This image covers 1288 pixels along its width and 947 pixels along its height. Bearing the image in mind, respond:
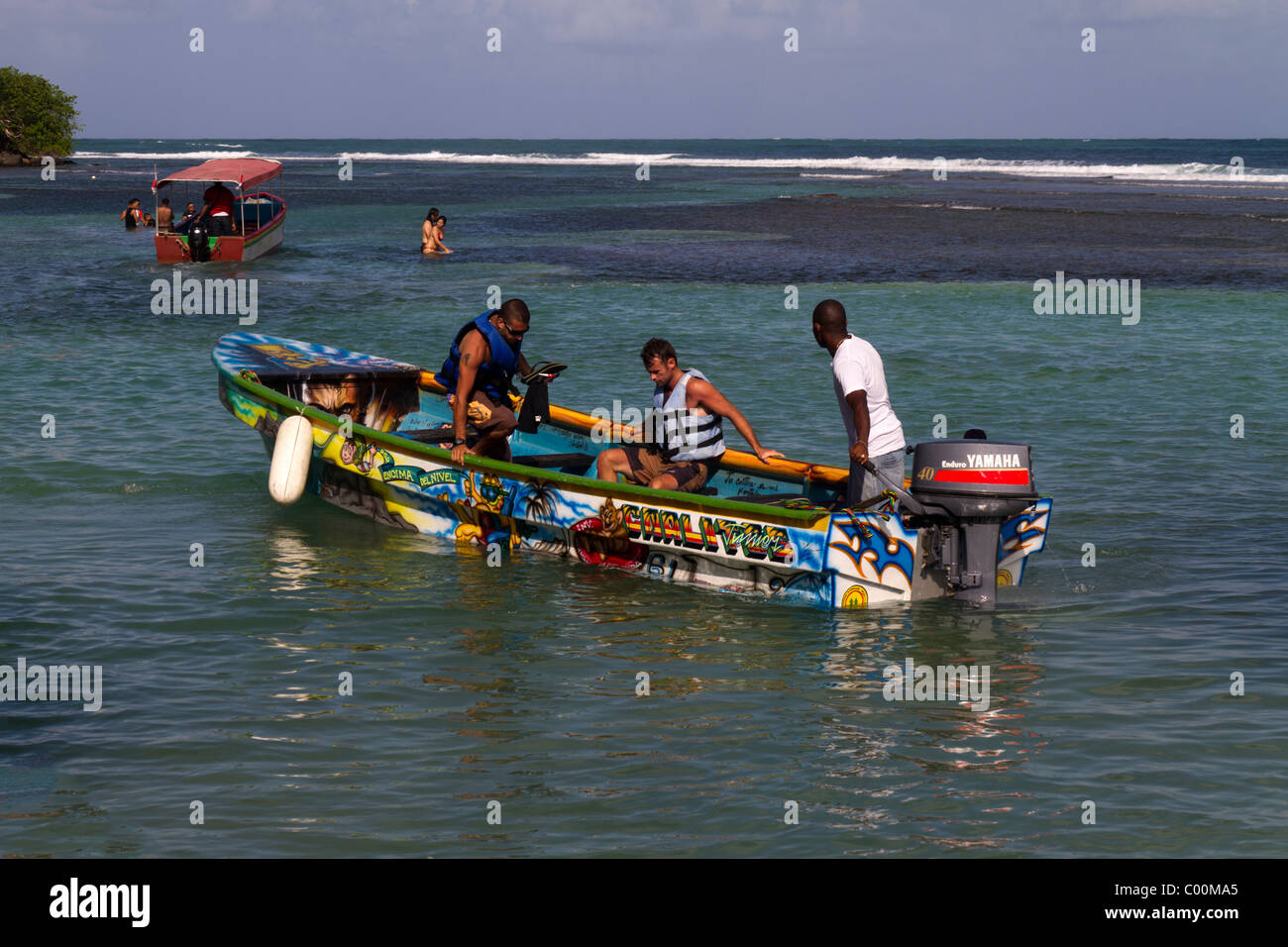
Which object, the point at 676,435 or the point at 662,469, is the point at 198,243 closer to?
the point at 662,469

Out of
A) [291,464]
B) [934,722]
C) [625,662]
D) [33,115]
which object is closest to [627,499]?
[625,662]

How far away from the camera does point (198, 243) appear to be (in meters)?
32.9

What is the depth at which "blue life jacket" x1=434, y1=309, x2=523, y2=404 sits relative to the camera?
1120 centimetres

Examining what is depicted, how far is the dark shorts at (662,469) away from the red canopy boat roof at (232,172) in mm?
24661

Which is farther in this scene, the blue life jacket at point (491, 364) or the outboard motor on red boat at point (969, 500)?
the blue life jacket at point (491, 364)

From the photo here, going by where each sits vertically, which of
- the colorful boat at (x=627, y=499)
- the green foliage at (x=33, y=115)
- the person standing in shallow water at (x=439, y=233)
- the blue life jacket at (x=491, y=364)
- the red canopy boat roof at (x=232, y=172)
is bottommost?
the colorful boat at (x=627, y=499)

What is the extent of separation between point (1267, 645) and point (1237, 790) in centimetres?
229

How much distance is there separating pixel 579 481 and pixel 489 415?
1542 millimetres

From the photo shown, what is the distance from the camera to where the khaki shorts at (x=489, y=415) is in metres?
11.5

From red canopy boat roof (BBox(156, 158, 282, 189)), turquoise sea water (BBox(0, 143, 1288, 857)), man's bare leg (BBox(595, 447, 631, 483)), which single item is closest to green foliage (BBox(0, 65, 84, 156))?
red canopy boat roof (BBox(156, 158, 282, 189))

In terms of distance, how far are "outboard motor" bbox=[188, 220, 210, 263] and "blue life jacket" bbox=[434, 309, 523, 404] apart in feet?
76.0

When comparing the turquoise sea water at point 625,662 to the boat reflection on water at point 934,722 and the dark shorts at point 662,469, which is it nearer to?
the boat reflection on water at point 934,722

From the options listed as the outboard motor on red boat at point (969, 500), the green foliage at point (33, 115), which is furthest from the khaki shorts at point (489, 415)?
the green foliage at point (33, 115)

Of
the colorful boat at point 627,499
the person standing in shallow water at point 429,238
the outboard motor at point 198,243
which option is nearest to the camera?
the colorful boat at point 627,499
